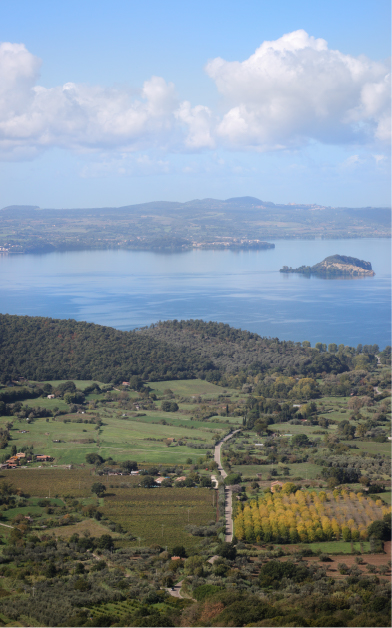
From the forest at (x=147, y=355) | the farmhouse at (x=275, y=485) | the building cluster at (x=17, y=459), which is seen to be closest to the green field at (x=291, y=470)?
the farmhouse at (x=275, y=485)

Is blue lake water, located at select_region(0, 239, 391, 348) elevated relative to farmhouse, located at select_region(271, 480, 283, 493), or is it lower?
elevated

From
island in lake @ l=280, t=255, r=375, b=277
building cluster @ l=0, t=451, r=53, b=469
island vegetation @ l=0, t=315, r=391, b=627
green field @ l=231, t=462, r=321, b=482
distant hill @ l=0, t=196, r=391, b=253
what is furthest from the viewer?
distant hill @ l=0, t=196, r=391, b=253

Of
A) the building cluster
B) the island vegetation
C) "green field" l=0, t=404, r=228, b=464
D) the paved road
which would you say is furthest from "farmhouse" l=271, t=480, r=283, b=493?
the building cluster

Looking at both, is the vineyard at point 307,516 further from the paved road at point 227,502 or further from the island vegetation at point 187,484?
the paved road at point 227,502

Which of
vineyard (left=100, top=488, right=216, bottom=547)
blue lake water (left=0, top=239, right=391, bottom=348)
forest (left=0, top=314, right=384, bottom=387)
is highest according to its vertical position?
blue lake water (left=0, top=239, right=391, bottom=348)

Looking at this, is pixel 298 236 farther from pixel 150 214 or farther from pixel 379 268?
pixel 379 268

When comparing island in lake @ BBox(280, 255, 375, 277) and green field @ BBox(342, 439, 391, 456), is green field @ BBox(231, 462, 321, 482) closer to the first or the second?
green field @ BBox(342, 439, 391, 456)

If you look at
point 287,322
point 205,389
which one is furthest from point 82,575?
point 287,322

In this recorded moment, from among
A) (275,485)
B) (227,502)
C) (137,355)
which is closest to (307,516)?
(227,502)
